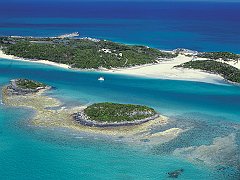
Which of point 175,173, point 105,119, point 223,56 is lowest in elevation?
point 175,173

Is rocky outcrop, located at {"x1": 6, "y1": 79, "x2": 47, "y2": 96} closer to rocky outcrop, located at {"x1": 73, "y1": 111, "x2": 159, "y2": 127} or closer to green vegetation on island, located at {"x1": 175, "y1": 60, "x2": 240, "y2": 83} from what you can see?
→ rocky outcrop, located at {"x1": 73, "y1": 111, "x2": 159, "y2": 127}

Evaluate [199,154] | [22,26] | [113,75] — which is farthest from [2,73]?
[22,26]

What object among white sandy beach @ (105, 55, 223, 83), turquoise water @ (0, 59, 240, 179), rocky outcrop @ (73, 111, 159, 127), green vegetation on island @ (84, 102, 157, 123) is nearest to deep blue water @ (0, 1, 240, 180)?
turquoise water @ (0, 59, 240, 179)

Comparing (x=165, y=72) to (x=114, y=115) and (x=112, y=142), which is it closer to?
(x=114, y=115)

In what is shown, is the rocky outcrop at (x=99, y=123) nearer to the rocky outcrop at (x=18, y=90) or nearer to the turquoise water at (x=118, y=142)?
the turquoise water at (x=118, y=142)

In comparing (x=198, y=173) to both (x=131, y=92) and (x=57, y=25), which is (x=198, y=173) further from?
(x=57, y=25)

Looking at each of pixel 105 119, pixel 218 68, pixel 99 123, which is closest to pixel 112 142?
pixel 99 123

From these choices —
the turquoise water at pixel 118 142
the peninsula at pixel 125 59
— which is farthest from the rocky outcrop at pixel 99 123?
the peninsula at pixel 125 59
